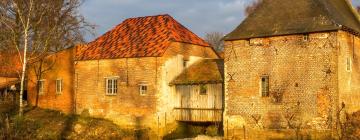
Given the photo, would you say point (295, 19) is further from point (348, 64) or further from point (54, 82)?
point (54, 82)

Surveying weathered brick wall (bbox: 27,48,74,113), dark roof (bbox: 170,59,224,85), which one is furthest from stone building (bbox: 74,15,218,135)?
weathered brick wall (bbox: 27,48,74,113)

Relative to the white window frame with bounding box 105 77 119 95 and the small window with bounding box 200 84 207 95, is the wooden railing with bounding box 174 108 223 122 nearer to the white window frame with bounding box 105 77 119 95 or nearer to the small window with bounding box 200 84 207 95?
the small window with bounding box 200 84 207 95

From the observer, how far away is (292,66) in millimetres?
21031

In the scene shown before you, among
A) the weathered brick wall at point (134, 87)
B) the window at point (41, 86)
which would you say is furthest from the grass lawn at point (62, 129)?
the window at point (41, 86)

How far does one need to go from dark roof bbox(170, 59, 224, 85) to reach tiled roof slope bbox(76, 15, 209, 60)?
1.73 metres

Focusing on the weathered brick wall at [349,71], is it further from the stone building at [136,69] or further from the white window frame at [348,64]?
the stone building at [136,69]

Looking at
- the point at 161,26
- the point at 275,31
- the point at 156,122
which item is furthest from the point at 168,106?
the point at 275,31

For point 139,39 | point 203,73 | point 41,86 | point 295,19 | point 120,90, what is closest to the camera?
point 295,19

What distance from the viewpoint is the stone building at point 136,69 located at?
2594 centimetres

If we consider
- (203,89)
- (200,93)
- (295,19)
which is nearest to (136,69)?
(200,93)

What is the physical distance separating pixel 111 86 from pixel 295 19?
11.8 m

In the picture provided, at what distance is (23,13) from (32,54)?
251 centimetres

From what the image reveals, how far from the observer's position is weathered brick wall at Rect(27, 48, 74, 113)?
30.1 meters

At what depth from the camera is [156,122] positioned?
25609mm
